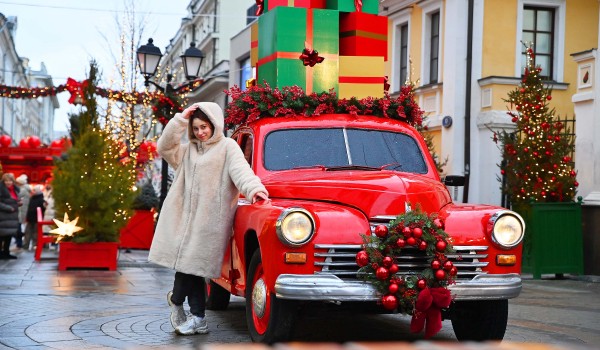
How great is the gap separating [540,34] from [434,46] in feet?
9.02

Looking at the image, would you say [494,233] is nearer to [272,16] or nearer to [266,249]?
[266,249]

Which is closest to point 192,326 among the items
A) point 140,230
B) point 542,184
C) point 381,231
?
point 381,231

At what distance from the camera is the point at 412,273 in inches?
263

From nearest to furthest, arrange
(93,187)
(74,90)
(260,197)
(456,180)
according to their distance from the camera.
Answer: (260,197), (456,180), (93,187), (74,90)

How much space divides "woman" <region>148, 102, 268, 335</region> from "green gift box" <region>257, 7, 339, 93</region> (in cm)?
141

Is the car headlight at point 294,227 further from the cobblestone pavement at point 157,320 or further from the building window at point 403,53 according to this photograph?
the building window at point 403,53

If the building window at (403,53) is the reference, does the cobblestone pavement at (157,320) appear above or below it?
below

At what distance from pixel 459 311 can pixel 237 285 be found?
179 cm

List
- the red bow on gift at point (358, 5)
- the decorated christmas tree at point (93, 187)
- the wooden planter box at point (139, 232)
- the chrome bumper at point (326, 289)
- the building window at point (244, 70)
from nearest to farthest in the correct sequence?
the chrome bumper at point (326, 289), the red bow on gift at point (358, 5), the decorated christmas tree at point (93, 187), the wooden planter box at point (139, 232), the building window at point (244, 70)

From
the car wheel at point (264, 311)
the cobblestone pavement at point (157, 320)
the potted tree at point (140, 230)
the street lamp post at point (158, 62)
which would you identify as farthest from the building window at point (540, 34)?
the car wheel at point (264, 311)

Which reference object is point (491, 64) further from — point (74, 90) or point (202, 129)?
point (202, 129)

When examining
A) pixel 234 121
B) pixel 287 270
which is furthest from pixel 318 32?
pixel 287 270

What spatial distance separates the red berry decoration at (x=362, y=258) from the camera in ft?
21.4

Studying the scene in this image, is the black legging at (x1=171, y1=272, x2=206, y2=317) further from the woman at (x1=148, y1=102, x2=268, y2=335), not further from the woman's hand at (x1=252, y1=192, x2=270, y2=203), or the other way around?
the woman's hand at (x1=252, y1=192, x2=270, y2=203)
